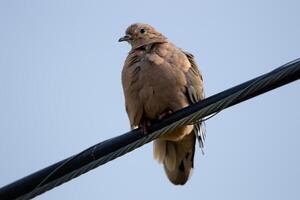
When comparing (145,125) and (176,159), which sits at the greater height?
(145,125)

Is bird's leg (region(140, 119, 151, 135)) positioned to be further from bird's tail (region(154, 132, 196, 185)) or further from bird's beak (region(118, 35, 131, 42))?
bird's beak (region(118, 35, 131, 42))

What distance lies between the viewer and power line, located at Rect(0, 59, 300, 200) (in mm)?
4914

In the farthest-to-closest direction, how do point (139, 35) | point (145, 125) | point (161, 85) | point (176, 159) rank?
1. point (139, 35)
2. point (176, 159)
3. point (161, 85)
4. point (145, 125)

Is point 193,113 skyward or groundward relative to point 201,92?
groundward

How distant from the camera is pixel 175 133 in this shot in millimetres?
7996

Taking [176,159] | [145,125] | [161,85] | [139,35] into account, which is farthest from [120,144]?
[139,35]

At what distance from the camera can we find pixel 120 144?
5.57 meters

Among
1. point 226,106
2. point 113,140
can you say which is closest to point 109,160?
point 113,140

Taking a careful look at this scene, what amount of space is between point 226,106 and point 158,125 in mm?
1701

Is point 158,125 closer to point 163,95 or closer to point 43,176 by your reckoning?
point 163,95

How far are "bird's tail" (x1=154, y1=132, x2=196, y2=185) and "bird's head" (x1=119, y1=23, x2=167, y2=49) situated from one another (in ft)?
4.51

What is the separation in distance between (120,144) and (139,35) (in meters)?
3.81

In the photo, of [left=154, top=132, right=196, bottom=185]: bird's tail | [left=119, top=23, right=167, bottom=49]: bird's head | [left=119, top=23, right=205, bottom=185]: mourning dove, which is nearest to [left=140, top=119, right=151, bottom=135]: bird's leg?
[left=119, top=23, right=205, bottom=185]: mourning dove

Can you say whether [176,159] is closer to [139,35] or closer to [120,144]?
[139,35]
